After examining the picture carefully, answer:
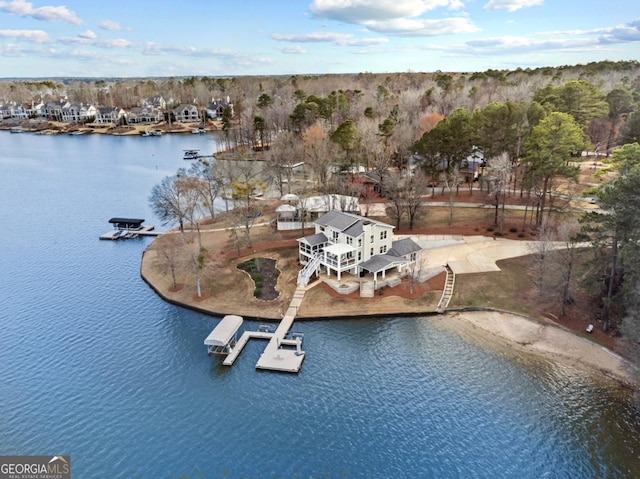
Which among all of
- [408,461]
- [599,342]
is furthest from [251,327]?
[599,342]

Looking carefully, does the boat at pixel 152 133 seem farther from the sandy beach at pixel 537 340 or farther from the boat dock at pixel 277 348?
the sandy beach at pixel 537 340

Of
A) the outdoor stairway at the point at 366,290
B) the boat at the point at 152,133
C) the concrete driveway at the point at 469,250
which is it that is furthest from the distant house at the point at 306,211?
the boat at the point at 152,133

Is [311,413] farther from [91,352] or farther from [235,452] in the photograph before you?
[91,352]

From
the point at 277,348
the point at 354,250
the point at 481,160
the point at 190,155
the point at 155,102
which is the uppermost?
the point at 155,102

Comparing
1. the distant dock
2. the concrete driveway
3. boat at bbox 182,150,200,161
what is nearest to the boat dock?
the concrete driveway

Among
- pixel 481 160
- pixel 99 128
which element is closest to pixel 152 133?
pixel 99 128

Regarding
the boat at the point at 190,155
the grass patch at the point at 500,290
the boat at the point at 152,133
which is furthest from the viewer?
the boat at the point at 152,133

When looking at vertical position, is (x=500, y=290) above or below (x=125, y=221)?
below

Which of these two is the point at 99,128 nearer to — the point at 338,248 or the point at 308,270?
the point at 308,270
